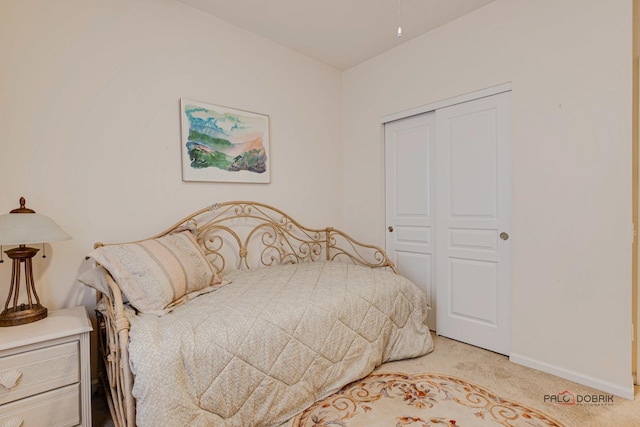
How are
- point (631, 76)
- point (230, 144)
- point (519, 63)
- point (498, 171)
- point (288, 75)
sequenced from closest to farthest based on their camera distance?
point (631, 76) < point (519, 63) < point (498, 171) < point (230, 144) < point (288, 75)

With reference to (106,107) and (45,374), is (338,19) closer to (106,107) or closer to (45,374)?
(106,107)

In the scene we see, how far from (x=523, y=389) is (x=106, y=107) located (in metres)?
3.01

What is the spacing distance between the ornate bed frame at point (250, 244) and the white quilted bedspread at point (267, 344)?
0.27 metres

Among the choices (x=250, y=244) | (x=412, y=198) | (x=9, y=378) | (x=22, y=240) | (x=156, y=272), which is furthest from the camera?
(x=412, y=198)

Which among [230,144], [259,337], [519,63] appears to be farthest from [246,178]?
[519,63]

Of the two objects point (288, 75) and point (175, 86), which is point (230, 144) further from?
point (288, 75)

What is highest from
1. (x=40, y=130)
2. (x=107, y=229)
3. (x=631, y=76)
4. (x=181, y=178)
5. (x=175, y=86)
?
(x=175, y=86)

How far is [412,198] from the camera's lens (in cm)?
292

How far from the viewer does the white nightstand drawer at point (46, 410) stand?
1300 mm

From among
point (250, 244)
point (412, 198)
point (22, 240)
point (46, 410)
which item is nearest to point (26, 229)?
point (22, 240)

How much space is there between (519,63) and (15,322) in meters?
3.19

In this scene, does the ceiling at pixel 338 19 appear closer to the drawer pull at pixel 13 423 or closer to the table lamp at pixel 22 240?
the table lamp at pixel 22 240

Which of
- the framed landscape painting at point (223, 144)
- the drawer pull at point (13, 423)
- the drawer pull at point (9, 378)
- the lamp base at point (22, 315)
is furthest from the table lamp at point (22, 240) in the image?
the framed landscape painting at point (223, 144)

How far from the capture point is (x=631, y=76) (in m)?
1.76
